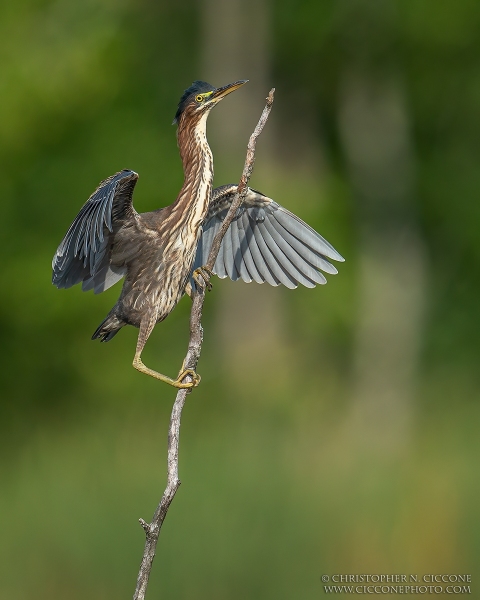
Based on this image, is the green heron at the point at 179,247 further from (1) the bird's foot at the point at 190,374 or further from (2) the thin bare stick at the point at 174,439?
(2) the thin bare stick at the point at 174,439

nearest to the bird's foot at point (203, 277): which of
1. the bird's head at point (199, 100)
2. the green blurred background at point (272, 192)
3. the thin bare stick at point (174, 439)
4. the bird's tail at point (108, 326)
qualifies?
the thin bare stick at point (174, 439)

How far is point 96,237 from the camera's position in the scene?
502 cm

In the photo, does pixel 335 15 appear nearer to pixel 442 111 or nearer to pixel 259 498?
pixel 442 111

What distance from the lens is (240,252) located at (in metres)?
5.85

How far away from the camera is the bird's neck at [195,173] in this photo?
5.30m

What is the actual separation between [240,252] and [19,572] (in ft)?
8.62

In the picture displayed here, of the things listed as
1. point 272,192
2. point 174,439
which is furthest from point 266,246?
point 272,192

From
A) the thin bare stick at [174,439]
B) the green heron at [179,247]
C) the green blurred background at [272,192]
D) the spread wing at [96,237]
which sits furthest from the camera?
the green blurred background at [272,192]

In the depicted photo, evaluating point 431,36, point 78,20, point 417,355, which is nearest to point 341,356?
point 417,355

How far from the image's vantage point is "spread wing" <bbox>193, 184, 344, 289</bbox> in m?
5.64

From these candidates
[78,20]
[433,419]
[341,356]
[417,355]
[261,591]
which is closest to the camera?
[261,591]

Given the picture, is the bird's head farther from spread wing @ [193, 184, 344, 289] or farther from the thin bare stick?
the thin bare stick

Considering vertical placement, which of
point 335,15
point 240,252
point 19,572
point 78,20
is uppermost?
point 335,15

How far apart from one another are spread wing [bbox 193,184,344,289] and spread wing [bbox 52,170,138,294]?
0.50 m
